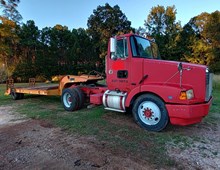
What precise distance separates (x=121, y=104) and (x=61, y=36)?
23673 millimetres

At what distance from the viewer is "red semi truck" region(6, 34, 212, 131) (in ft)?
14.0

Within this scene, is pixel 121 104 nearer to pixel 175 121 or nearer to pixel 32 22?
pixel 175 121

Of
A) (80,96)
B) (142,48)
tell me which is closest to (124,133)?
(142,48)

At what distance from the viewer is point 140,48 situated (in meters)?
5.31

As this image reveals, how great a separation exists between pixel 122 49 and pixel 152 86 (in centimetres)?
137

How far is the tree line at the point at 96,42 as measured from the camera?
78.6 ft

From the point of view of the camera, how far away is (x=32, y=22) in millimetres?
24781

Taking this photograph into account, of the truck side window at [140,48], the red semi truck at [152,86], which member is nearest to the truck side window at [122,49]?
the red semi truck at [152,86]

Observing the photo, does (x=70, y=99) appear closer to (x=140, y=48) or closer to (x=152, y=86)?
→ (x=140, y=48)

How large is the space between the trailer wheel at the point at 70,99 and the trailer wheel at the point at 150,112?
2.48 m

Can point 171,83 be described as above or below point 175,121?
above

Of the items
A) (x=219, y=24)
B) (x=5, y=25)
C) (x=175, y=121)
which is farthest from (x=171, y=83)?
Answer: (x=219, y=24)

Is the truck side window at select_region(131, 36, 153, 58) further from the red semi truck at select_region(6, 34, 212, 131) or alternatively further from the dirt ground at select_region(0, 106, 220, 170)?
the dirt ground at select_region(0, 106, 220, 170)

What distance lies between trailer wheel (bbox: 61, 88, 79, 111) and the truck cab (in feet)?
4.70
